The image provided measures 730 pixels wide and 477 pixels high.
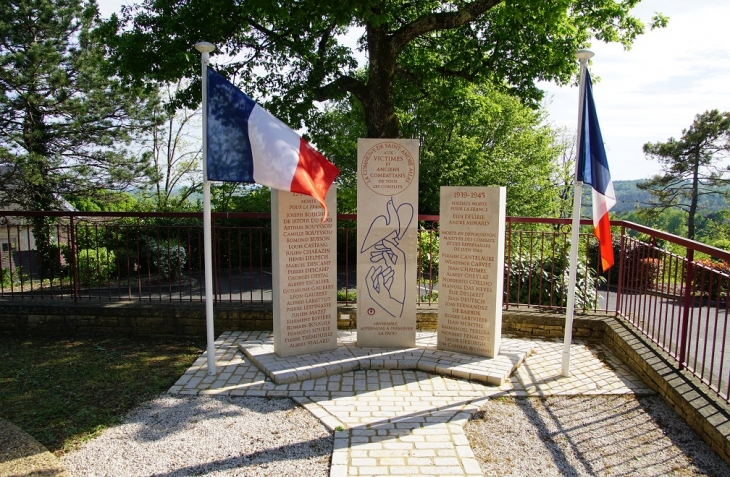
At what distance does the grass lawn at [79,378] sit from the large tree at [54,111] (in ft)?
31.0

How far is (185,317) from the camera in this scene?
277 inches

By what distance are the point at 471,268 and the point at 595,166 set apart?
1649 mm

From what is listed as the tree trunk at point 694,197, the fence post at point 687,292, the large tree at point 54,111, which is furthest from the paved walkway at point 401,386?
the tree trunk at point 694,197

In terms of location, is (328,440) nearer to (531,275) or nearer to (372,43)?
(531,275)

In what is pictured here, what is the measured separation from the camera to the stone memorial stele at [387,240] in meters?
5.84

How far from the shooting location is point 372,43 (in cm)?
990

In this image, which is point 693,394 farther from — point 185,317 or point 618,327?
point 185,317

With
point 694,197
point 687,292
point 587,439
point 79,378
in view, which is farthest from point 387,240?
point 694,197

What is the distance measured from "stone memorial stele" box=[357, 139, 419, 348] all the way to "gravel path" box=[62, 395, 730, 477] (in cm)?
163

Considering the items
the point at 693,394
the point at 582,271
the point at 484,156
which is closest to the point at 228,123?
the point at 693,394

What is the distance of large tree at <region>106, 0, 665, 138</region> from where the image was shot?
9.22 m

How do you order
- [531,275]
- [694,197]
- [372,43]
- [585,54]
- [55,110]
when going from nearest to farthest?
[585,54]
[531,275]
[372,43]
[55,110]
[694,197]

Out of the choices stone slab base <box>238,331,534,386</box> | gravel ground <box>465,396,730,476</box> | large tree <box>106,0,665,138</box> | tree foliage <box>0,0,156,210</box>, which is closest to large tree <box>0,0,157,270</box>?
tree foliage <box>0,0,156,210</box>

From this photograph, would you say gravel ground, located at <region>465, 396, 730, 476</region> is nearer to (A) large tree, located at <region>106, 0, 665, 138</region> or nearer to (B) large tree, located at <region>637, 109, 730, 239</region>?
(A) large tree, located at <region>106, 0, 665, 138</region>
